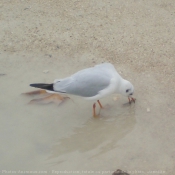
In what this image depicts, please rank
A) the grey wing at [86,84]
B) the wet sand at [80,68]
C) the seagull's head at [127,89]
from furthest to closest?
1. the seagull's head at [127,89]
2. the grey wing at [86,84]
3. the wet sand at [80,68]

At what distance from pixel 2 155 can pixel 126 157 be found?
1171 millimetres

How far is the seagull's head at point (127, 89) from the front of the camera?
4.07 m

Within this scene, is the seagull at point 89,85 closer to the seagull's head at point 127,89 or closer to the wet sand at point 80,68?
the seagull's head at point 127,89

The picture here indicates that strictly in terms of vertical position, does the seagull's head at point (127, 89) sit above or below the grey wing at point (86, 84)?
below

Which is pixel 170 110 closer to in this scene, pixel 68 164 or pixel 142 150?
pixel 142 150

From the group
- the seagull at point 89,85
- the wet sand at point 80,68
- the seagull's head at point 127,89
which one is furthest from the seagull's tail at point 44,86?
the seagull's head at point 127,89

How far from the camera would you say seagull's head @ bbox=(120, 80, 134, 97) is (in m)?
4.07

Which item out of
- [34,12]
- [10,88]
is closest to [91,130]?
[10,88]

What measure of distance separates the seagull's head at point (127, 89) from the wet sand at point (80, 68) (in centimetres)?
19

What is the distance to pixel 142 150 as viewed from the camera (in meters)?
3.69

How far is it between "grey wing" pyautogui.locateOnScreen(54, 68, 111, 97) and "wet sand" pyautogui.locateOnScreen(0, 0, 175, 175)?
39 centimetres

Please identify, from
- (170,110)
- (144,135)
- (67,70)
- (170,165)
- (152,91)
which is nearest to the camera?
(170,165)

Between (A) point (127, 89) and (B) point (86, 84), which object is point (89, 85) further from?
(A) point (127, 89)

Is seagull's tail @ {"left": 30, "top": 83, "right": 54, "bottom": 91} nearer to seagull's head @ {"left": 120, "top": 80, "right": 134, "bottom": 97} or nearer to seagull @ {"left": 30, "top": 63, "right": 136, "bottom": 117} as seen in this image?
seagull @ {"left": 30, "top": 63, "right": 136, "bottom": 117}
